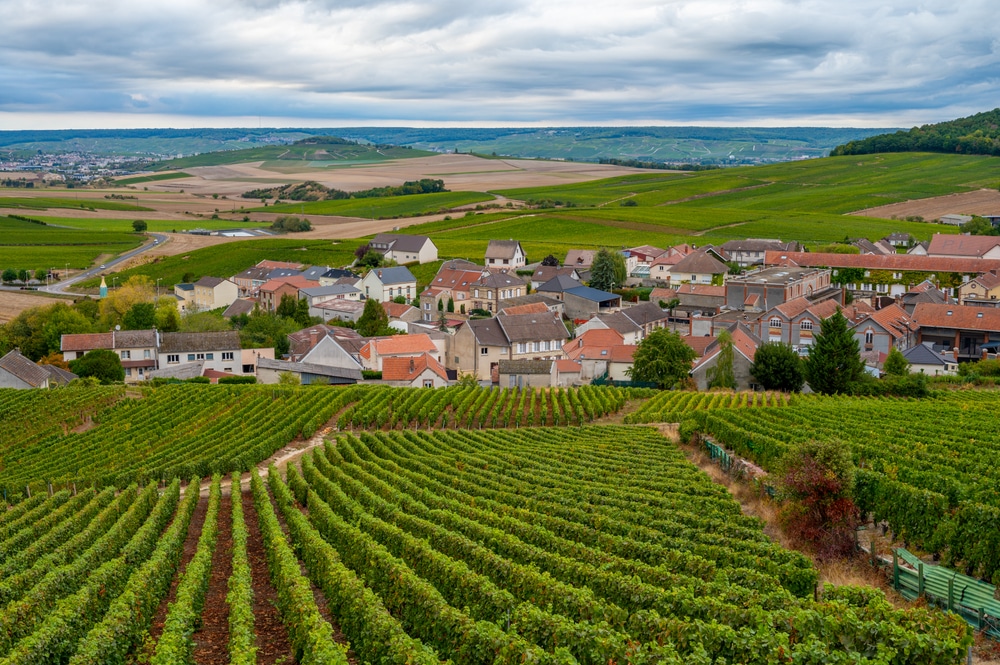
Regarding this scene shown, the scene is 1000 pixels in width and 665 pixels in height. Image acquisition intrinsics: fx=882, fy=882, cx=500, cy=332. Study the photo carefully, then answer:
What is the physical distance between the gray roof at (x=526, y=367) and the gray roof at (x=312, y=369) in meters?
10.1

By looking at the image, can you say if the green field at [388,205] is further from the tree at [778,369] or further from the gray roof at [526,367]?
the tree at [778,369]

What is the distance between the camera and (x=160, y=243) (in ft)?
460

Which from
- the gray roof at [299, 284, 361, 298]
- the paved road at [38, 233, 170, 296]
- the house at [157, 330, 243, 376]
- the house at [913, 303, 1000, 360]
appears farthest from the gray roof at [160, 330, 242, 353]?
the house at [913, 303, 1000, 360]

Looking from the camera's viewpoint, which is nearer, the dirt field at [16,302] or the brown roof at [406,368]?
the brown roof at [406,368]

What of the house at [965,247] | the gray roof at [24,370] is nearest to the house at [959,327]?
the house at [965,247]

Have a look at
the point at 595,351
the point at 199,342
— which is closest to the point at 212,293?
the point at 199,342

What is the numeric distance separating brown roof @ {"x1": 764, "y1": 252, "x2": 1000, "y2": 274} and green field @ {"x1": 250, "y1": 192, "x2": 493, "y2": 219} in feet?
288

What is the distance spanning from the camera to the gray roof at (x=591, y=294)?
9075 cm

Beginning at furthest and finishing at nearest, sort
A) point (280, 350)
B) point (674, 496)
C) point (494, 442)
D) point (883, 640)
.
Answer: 1. point (280, 350)
2. point (494, 442)
3. point (674, 496)
4. point (883, 640)

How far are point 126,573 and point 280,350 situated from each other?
52553 millimetres

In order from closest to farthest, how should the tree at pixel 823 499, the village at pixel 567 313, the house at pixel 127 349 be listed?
the tree at pixel 823 499, the village at pixel 567 313, the house at pixel 127 349

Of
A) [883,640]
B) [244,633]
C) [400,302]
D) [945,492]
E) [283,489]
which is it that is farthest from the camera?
[400,302]

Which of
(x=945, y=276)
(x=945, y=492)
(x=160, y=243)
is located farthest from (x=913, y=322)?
(x=160, y=243)

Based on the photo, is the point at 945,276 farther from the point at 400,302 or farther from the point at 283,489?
the point at 283,489
